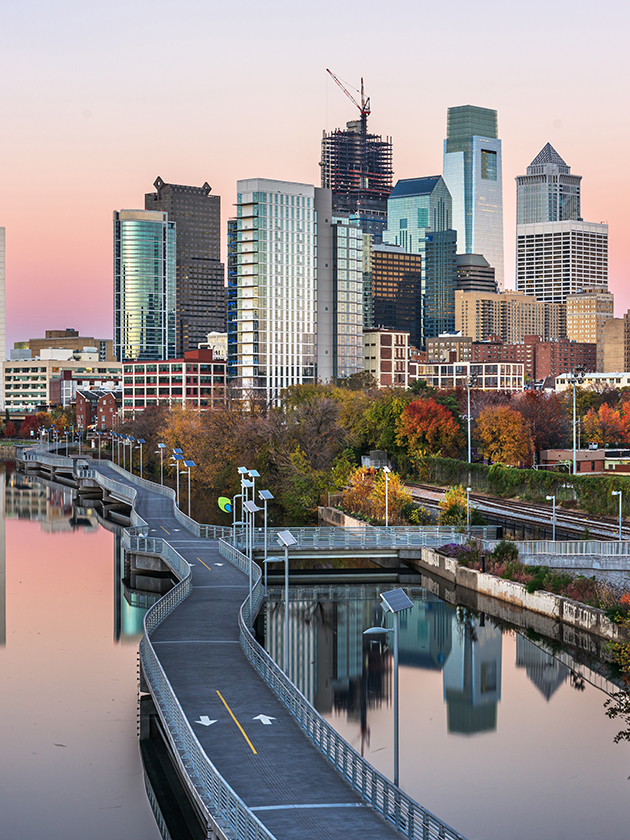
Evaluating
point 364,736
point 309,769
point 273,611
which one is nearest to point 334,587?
point 273,611

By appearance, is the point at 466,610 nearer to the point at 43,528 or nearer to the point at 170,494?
the point at 170,494

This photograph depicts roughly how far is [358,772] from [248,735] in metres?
4.42

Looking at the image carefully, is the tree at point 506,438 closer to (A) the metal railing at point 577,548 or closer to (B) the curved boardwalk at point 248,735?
(A) the metal railing at point 577,548

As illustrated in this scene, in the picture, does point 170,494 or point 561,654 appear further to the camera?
point 170,494

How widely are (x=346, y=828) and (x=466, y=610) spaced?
1333 inches

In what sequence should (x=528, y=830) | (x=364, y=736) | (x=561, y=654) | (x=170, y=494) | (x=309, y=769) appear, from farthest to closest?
(x=170, y=494)
(x=561, y=654)
(x=364, y=736)
(x=528, y=830)
(x=309, y=769)

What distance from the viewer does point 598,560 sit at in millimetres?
57719

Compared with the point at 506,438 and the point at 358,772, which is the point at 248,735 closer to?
the point at 358,772

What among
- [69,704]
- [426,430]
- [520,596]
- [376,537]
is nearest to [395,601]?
[69,704]

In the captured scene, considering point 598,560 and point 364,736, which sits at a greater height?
point 598,560

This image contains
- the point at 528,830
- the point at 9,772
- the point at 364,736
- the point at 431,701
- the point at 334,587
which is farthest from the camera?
the point at 334,587

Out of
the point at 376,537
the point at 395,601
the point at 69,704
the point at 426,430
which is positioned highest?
the point at 426,430

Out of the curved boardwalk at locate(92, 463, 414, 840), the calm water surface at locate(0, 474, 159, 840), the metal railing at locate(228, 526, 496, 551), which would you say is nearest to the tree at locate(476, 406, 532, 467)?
the metal railing at locate(228, 526, 496, 551)

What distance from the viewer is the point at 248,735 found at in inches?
1184
